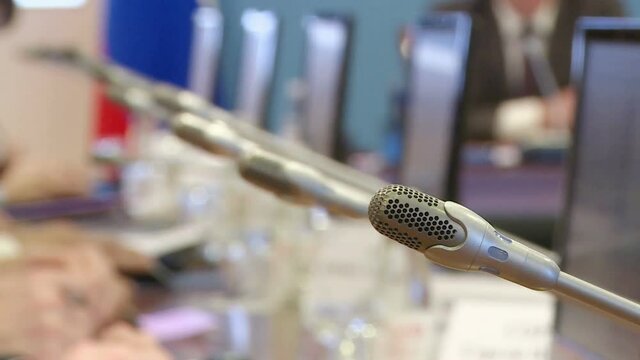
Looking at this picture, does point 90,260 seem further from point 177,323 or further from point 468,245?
point 468,245

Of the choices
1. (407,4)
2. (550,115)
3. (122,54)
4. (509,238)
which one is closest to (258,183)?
(509,238)

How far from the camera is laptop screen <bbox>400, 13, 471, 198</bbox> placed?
1172 millimetres

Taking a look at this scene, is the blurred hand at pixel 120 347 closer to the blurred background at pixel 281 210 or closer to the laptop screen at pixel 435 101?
the blurred background at pixel 281 210

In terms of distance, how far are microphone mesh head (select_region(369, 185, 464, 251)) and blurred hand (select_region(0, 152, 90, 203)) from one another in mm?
1240

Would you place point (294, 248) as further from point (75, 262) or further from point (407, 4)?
point (407, 4)

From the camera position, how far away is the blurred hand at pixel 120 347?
0.88 metres

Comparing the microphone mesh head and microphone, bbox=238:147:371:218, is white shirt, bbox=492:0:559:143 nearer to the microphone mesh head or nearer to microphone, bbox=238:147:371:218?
microphone, bbox=238:147:371:218

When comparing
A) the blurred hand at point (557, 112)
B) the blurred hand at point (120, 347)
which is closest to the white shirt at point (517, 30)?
the blurred hand at point (557, 112)

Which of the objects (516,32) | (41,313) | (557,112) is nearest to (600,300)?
(41,313)

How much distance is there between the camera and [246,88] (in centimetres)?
225

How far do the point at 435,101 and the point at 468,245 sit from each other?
0.82m

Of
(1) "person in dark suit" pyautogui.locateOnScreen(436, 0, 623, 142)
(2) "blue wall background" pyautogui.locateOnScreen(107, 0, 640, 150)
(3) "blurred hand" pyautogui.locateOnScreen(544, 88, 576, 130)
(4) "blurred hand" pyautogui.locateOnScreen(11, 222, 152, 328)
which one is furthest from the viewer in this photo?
(2) "blue wall background" pyautogui.locateOnScreen(107, 0, 640, 150)

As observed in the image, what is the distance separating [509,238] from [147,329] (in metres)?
0.69

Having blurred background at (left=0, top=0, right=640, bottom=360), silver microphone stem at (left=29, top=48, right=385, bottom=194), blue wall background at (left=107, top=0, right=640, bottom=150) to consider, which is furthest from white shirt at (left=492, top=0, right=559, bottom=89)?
silver microphone stem at (left=29, top=48, right=385, bottom=194)
